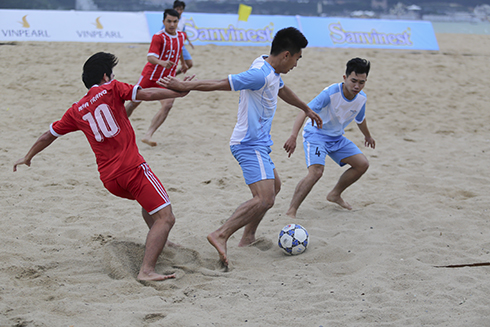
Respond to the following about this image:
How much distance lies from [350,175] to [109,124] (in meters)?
2.62

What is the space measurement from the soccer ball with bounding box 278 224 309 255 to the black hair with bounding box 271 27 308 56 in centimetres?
141

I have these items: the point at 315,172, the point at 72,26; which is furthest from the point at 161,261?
the point at 72,26

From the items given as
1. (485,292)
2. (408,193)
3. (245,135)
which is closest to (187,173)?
(245,135)

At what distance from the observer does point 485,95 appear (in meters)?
9.63

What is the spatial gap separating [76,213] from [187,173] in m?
1.61

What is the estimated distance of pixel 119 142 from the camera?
10.6 ft

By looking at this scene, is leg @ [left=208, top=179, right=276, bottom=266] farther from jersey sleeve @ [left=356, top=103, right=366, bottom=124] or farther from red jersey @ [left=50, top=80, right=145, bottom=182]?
jersey sleeve @ [left=356, top=103, right=366, bottom=124]

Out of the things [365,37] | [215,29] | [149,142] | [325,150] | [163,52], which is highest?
[365,37]

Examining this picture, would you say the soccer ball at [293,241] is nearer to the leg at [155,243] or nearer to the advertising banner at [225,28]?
the leg at [155,243]

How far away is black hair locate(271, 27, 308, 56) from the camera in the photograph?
3.48 metres

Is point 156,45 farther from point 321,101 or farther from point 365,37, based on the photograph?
point 365,37

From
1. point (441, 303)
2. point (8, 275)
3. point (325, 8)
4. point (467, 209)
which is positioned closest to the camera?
point (441, 303)

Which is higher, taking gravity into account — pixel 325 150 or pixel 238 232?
pixel 325 150

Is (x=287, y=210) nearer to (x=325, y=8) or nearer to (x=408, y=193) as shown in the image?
(x=408, y=193)
